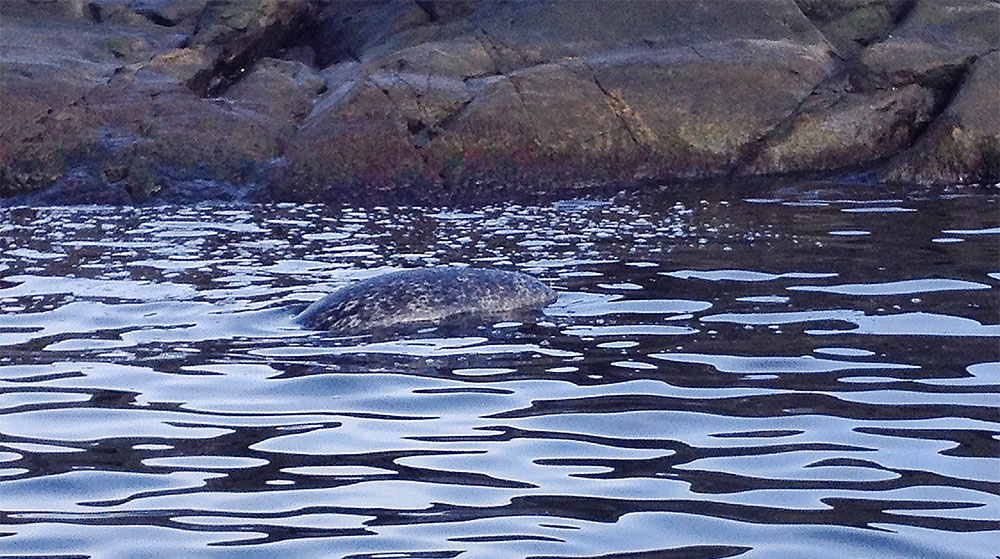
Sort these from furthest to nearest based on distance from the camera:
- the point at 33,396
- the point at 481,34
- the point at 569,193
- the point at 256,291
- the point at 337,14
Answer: the point at 337,14 → the point at 481,34 → the point at 569,193 → the point at 256,291 → the point at 33,396

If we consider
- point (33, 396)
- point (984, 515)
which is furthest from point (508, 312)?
point (984, 515)

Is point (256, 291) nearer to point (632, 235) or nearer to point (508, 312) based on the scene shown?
point (508, 312)

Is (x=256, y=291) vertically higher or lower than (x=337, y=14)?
lower

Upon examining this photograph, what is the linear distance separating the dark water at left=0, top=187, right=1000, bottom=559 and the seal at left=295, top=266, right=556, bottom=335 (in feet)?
0.62

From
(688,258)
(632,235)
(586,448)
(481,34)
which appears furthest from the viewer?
(481,34)

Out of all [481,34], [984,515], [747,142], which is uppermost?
[481,34]

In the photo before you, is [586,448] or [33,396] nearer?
[586,448]

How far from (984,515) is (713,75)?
10.3 m

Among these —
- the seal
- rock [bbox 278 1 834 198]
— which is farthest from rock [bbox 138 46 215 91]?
the seal

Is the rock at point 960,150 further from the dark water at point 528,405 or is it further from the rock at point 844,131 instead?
the dark water at point 528,405

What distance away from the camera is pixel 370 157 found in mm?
14656

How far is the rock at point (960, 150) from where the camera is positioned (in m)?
14.6

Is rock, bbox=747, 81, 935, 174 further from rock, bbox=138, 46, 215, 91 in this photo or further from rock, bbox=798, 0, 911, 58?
rock, bbox=138, 46, 215, 91

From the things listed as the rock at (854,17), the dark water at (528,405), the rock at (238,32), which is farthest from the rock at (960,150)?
the rock at (238,32)
